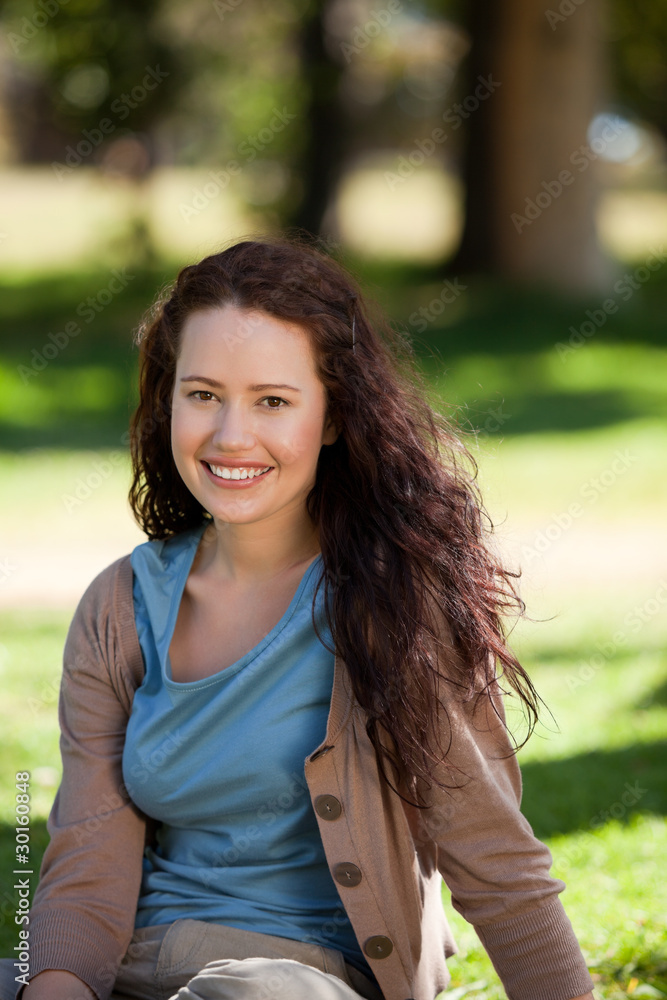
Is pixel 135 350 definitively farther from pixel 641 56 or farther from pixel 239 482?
pixel 641 56

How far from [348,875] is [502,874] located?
0.25 m

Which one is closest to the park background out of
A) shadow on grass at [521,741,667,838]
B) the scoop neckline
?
shadow on grass at [521,741,667,838]

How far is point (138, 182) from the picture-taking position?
48.3 ft

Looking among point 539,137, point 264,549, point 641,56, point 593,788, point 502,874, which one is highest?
point 641,56

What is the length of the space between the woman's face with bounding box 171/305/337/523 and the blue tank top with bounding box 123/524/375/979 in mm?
203

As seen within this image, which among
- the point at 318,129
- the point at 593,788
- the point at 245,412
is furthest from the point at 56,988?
the point at 318,129

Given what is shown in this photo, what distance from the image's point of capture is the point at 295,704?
204 centimetres

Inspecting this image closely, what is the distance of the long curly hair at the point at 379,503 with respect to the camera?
196 centimetres

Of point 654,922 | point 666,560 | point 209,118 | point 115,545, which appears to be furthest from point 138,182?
point 654,922

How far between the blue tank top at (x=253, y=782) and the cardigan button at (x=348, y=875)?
5.5 inches

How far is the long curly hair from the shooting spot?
1965 mm

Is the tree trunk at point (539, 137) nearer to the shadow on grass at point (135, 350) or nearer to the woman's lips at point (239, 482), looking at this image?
the shadow on grass at point (135, 350)

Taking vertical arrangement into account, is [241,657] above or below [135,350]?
below

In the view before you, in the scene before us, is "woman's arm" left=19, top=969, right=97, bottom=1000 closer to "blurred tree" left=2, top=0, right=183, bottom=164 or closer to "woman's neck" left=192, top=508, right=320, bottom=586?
"woman's neck" left=192, top=508, right=320, bottom=586
